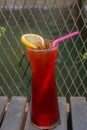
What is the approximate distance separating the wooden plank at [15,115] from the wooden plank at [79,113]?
0.21 metres

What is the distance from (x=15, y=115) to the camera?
1.30 metres

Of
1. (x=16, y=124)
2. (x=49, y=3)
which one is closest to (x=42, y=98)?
(x=16, y=124)

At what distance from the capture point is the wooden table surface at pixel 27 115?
121cm

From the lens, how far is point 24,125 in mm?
1269

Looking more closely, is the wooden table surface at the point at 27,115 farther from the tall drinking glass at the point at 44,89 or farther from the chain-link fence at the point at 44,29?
the chain-link fence at the point at 44,29

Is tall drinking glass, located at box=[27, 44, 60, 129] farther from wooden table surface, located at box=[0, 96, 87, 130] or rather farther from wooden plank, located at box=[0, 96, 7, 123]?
wooden plank, located at box=[0, 96, 7, 123]

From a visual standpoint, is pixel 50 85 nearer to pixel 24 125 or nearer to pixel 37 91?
pixel 37 91

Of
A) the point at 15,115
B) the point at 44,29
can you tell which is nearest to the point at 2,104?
the point at 15,115

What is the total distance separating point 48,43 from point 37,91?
0.18 metres

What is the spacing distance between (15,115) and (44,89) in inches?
9.1

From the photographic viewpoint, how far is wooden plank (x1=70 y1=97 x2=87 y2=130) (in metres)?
1.20

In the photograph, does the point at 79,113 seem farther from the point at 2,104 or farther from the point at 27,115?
the point at 2,104

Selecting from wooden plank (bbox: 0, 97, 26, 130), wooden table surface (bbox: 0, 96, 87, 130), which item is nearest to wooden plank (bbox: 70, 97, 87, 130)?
wooden table surface (bbox: 0, 96, 87, 130)

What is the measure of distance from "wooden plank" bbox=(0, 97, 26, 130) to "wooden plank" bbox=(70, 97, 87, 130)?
0.69ft
